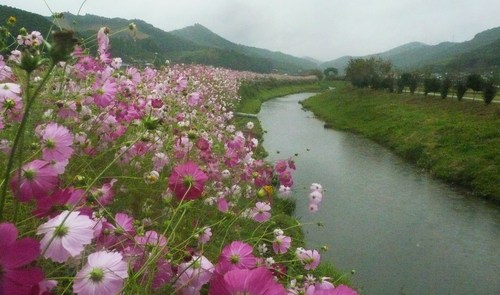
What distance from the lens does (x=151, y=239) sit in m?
1.17

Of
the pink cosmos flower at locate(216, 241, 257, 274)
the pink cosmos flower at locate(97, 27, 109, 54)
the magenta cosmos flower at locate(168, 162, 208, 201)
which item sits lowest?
the pink cosmos flower at locate(216, 241, 257, 274)

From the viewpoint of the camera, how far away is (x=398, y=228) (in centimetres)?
652

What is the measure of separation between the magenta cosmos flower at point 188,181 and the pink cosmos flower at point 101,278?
0.41m

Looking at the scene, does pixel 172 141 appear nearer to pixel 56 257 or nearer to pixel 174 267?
pixel 174 267

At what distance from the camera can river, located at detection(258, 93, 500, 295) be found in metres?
5.05

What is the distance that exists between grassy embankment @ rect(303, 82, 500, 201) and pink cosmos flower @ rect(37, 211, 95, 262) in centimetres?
878

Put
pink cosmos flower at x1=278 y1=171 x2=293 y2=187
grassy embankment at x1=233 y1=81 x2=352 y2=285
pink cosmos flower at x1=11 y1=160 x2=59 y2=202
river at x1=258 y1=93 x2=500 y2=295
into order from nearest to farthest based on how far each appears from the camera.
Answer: pink cosmos flower at x1=11 y1=160 x2=59 y2=202, pink cosmos flower at x1=278 y1=171 x2=293 y2=187, grassy embankment at x1=233 y1=81 x2=352 y2=285, river at x1=258 y1=93 x2=500 y2=295

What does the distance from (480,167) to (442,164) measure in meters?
0.83

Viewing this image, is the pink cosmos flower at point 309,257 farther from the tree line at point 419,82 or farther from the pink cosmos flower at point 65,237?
the tree line at point 419,82

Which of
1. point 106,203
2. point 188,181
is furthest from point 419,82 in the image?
point 188,181

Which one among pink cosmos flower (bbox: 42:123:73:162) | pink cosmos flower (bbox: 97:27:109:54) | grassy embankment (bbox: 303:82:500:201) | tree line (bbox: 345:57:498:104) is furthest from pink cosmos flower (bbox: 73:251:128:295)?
tree line (bbox: 345:57:498:104)

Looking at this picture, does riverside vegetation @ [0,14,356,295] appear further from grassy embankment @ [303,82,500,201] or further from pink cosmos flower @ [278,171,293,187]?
grassy embankment @ [303,82,500,201]

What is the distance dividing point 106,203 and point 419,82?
31303mm

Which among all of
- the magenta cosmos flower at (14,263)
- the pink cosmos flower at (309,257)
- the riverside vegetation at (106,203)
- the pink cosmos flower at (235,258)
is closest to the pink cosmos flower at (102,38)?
the riverside vegetation at (106,203)
